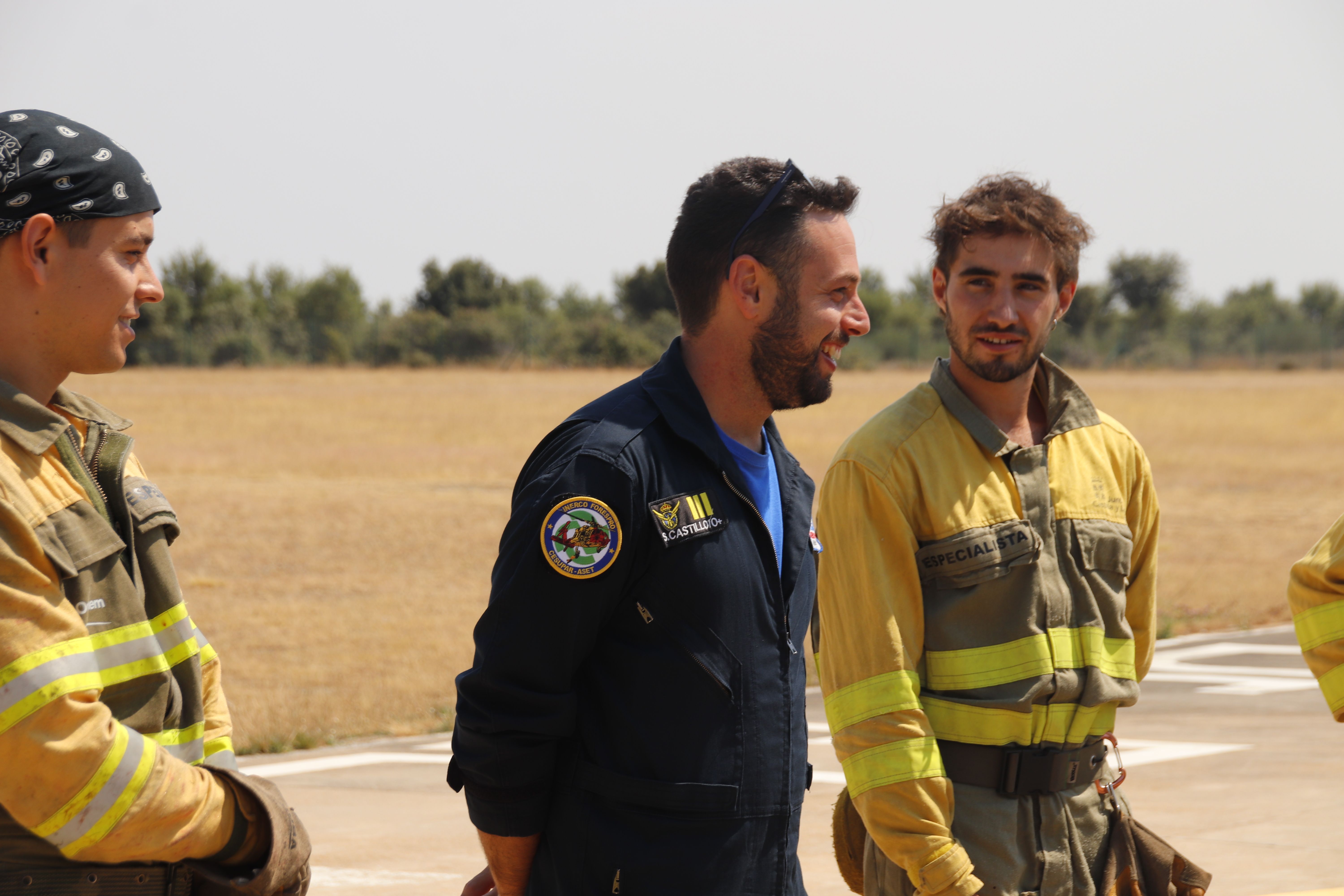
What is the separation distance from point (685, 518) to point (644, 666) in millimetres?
283

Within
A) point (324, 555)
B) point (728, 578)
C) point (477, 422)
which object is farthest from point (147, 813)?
point (477, 422)

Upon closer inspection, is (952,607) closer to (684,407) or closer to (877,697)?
(877,697)

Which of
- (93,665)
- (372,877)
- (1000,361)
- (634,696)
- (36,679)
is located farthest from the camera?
(372,877)

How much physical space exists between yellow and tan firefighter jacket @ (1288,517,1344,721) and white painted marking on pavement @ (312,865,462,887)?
3.81 meters

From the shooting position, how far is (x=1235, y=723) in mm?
9406

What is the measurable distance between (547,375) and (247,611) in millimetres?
53694

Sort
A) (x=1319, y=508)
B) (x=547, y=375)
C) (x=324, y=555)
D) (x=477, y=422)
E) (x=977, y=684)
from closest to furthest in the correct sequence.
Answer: (x=977, y=684), (x=324, y=555), (x=1319, y=508), (x=477, y=422), (x=547, y=375)

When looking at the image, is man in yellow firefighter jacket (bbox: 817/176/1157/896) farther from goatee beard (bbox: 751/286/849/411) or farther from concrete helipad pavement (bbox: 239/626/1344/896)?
concrete helipad pavement (bbox: 239/626/1344/896)

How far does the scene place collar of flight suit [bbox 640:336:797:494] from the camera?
2.78 m

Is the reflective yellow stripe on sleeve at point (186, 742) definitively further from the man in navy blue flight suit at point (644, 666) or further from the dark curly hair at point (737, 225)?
the dark curly hair at point (737, 225)

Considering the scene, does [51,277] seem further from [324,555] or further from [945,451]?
[324,555]

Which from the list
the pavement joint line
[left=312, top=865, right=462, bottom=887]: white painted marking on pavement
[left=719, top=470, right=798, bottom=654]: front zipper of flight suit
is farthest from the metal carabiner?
the pavement joint line

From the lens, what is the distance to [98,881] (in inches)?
91.6

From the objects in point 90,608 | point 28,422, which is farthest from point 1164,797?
point 28,422
